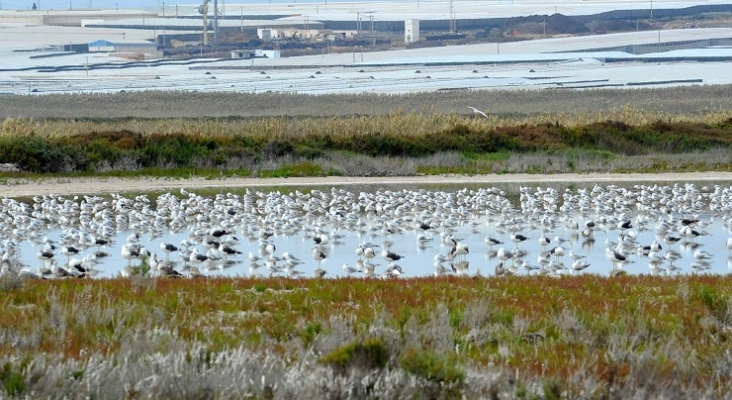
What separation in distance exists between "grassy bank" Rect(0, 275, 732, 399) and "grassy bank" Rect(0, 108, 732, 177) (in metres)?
16.8

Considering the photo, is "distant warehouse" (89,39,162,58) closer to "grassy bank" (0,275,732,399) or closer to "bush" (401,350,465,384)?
"grassy bank" (0,275,732,399)

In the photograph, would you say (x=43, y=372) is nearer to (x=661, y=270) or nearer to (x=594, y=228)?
(x=661, y=270)

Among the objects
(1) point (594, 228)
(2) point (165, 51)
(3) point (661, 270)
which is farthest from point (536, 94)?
(2) point (165, 51)

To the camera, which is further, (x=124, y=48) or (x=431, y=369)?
(x=124, y=48)

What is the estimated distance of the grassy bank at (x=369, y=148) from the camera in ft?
91.2

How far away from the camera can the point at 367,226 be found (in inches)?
771

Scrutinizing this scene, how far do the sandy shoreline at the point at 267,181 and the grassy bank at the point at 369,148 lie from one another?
0.77 meters

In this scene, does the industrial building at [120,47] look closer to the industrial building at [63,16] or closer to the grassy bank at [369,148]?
the industrial building at [63,16]

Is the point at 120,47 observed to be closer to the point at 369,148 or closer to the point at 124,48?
the point at 124,48

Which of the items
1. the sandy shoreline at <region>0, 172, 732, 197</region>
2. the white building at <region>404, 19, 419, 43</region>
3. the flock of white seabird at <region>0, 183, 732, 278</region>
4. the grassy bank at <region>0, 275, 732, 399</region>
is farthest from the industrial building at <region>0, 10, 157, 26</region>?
the grassy bank at <region>0, 275, 732, 399</region>

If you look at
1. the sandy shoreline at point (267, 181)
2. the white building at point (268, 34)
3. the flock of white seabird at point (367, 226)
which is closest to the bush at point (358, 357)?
the flock of white seabird at point (367, 226)

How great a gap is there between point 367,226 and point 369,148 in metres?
11.7

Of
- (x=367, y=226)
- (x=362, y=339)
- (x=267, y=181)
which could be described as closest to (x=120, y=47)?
(x=267, y=181)

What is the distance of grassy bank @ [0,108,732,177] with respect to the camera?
91.2 feet
